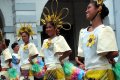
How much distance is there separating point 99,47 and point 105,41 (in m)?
0.10

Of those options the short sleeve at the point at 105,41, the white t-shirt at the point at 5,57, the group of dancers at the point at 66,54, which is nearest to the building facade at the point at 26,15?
the group of dancers at the point at 66,54

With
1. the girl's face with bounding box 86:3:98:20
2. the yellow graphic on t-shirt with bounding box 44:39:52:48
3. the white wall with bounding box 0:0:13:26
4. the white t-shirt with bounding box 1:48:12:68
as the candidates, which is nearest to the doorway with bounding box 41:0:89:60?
the white wall with bounding box 0:0:13:26

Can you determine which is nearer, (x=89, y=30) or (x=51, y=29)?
(x=89, y=30)

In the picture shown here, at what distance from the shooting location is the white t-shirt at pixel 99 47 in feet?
15.6

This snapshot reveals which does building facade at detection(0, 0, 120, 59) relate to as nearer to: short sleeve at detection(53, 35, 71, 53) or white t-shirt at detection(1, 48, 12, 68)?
white t-shirt at detection(1, 48, 12, 68)

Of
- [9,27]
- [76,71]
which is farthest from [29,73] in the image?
[9,27]

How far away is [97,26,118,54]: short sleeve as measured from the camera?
4723 millimetres

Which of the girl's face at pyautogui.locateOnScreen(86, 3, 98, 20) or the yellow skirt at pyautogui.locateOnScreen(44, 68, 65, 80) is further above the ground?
the girl's face at pyautogui.locateOnScreen(86, 3, 98, 20)

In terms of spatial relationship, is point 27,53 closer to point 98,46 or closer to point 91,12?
point 91,12

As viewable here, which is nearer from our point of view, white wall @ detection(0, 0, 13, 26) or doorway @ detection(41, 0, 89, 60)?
white wall @ detection(0, 0, 13, 26)

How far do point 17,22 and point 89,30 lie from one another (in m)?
8.95

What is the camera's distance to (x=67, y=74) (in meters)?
7.39

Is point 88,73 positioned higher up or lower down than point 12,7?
lower down

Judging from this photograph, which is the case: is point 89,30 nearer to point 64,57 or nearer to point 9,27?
point 64,57
